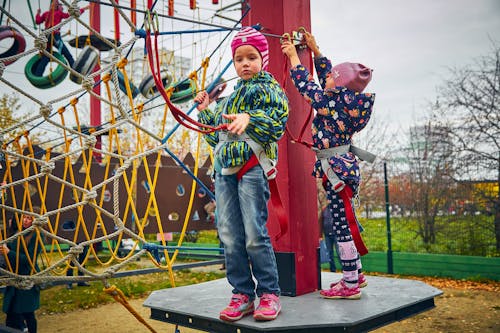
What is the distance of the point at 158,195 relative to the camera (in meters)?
6.02

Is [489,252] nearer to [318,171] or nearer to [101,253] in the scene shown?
[318,171]

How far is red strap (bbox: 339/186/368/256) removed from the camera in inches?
79.6

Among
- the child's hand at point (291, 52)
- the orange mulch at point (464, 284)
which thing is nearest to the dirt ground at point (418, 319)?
the orange mulch at point (464, 284)

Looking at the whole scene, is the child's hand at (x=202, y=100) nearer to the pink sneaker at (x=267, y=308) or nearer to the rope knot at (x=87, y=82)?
the rope knot at (x=87, y=82)

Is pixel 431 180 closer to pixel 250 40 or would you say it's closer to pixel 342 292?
pixel 342 292

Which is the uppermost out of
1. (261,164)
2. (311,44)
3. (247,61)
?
(311,44)

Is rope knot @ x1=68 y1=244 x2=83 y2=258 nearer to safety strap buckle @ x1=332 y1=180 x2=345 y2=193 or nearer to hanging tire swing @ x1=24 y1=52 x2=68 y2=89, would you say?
safety strap buckle @ x1=332 y1=180 x2=345 y2=193

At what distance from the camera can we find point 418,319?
4.56 m

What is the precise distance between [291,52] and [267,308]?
131cm

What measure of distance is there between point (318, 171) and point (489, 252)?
5.51m

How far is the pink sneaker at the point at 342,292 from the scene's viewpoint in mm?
2108

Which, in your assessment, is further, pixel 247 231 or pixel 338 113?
pixel 338 113

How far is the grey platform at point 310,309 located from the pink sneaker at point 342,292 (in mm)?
42

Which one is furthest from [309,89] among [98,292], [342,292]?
[98,292]
